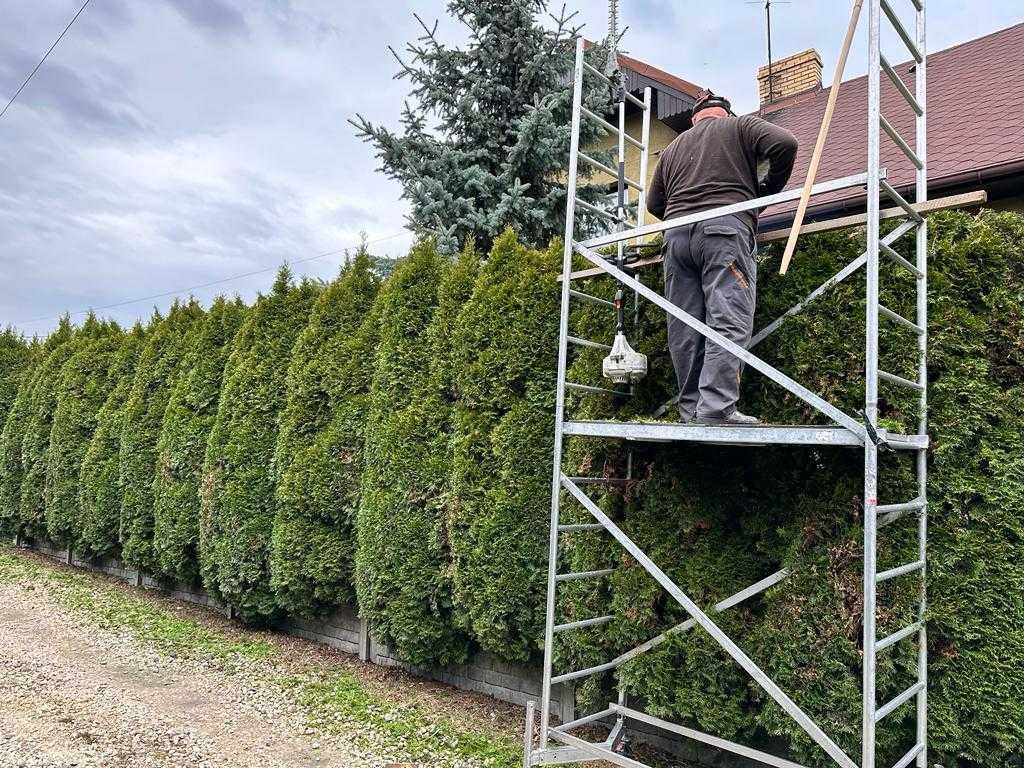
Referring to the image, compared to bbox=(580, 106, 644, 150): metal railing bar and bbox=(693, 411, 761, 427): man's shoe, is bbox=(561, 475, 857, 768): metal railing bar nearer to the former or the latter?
bbox=(693, 411, 761, 427): man's shoe

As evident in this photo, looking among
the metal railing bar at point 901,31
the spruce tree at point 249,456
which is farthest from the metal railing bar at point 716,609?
the spruce tree at point 249,456

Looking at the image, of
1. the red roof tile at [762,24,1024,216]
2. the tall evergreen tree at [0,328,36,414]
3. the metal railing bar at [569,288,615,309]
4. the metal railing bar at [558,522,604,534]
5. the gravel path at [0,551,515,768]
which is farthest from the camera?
the tall evergreen tree at [0,328,36,414]

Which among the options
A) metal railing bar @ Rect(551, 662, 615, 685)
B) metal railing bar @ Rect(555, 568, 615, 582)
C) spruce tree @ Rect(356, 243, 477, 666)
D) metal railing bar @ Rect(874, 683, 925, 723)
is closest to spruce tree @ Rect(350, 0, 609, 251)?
spruce tree @ Rect(356, 243, 477, 666)

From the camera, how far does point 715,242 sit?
287 cm

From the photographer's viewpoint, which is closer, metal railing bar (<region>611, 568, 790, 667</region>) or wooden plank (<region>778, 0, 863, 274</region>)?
wooden plank (<region>778, 0, 863, 274</region>)

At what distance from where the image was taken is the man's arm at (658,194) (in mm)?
3297

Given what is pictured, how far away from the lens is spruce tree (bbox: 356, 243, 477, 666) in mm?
4590

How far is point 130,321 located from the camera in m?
8.84

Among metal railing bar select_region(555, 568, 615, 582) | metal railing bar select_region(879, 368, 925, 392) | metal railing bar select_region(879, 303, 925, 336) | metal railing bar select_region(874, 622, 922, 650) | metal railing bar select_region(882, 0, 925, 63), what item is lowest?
metal railing bar select_region(555, 568, 615, 582)

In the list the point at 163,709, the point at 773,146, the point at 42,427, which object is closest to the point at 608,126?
the point at 773,146

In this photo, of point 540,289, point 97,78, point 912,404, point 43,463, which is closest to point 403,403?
point 540,289

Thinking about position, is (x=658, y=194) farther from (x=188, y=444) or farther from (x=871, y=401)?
(x=188, y=444)

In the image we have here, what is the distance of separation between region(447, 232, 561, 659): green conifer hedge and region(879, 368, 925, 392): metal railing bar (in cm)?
187

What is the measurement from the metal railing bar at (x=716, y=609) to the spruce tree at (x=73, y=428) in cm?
770
